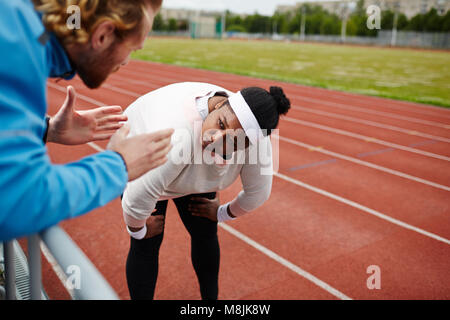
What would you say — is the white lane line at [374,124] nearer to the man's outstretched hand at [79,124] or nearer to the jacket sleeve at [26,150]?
the man's outstretched hand at [79,124]

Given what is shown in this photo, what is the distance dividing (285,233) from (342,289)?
3.01 feet

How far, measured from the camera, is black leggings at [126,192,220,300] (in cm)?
225

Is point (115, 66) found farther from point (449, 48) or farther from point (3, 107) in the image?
point (449, 48)

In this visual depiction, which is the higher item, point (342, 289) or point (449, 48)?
point (449, 48)

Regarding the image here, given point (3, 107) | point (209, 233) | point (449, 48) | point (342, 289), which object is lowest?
point (342, 289)

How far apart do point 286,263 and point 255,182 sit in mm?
1567

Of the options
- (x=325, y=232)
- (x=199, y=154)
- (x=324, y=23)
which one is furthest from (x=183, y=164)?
(x=324, y=23)

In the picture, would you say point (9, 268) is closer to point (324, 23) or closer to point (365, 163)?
point (365, 163)

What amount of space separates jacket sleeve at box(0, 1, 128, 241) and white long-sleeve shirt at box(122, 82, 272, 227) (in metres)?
0.87

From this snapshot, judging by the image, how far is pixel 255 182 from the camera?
2115 millimetres

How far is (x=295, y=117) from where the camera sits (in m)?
8.88

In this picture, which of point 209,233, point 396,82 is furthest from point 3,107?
point 396,82

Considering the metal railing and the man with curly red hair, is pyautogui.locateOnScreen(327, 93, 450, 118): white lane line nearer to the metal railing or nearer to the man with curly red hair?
the man with curly red hair

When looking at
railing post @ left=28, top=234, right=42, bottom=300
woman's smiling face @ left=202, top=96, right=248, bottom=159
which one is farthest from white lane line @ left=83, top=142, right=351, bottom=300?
railing post @ left=28, top=234, right=42, bottom=300
